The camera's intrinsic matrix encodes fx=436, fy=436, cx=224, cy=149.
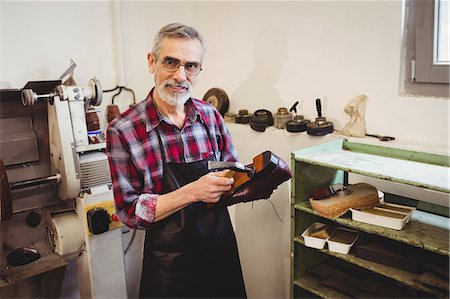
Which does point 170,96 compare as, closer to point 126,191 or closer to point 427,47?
point 126,191

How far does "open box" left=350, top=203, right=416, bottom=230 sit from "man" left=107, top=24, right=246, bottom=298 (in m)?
0.50

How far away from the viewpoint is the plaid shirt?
1.43 m

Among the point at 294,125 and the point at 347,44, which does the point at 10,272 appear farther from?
the point at 347,44

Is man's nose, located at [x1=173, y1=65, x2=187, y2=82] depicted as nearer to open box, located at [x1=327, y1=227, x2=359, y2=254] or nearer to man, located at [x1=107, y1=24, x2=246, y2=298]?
man, located at [x1=107, y1=24, x2=246, y2=298]

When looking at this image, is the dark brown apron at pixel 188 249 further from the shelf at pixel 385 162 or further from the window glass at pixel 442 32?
the window glass at pixel 442 32

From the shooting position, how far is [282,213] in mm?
2246

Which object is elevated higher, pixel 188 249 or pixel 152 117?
pixel 152 117

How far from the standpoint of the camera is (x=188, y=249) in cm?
152

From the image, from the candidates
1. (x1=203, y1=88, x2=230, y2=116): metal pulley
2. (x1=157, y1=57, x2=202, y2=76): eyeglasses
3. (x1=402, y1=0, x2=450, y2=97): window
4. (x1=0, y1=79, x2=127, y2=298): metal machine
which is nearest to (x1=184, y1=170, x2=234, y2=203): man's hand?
(x1=157, y1=57, x2=202, y2=76): eyeglasses

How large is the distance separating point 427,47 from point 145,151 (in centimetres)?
116

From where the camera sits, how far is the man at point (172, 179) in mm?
1424

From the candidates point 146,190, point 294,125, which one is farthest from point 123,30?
point 146,190

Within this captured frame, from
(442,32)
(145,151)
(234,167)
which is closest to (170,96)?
(145,151)

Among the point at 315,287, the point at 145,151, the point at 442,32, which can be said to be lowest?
the point at 315,287
